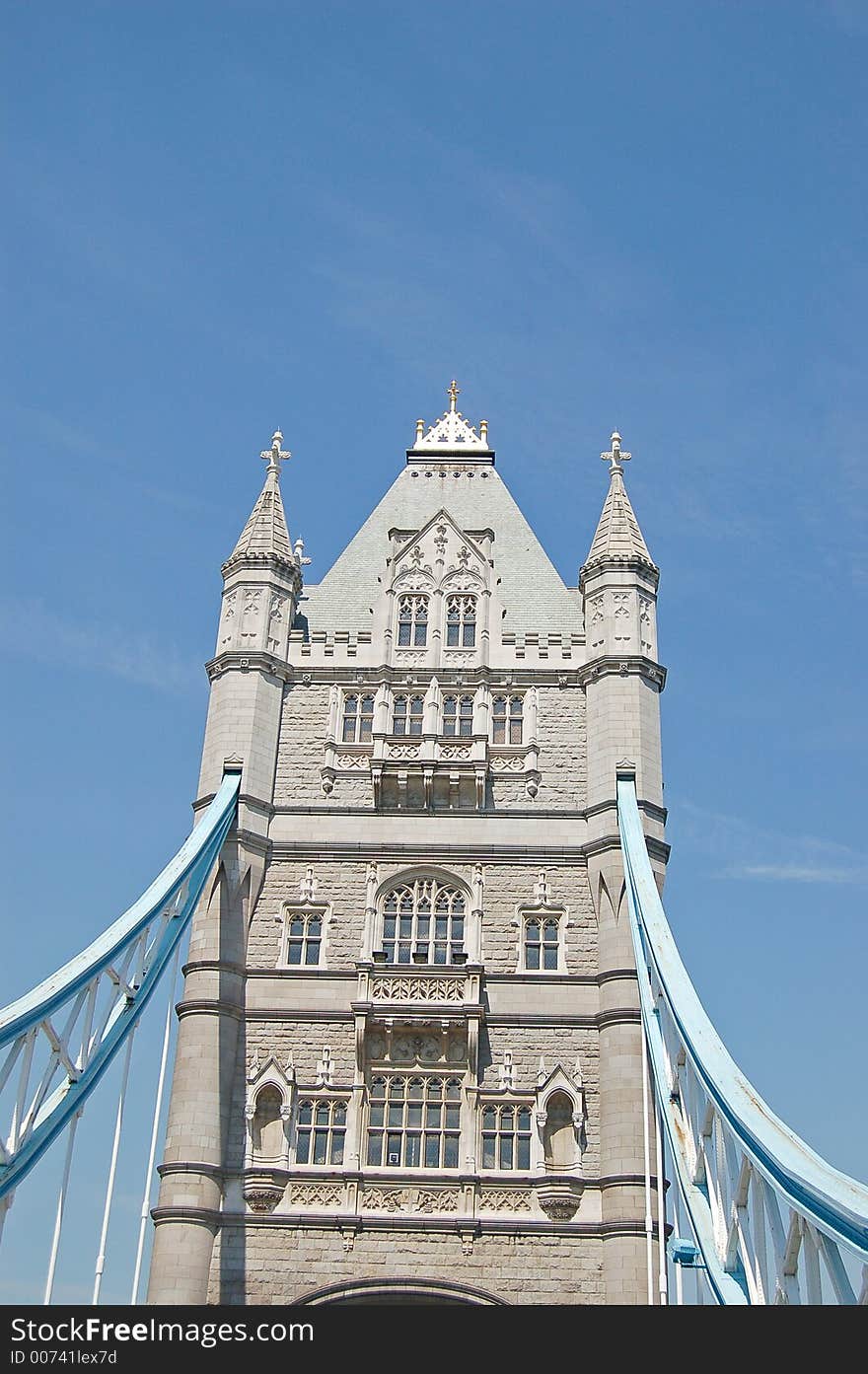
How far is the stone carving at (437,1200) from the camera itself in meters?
23.4

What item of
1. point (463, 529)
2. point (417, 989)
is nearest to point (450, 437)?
point (463, 529)

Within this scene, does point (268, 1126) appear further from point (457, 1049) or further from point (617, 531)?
point (617, 531)

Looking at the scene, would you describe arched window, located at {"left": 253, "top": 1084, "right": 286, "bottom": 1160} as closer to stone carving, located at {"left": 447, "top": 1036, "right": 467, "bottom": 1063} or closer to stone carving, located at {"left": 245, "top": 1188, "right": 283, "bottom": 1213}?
stone carving, located at {"left": 245, "top": 1188, "right": 283, "bottom": 1213}

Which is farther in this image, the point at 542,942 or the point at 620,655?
the point at 620,655

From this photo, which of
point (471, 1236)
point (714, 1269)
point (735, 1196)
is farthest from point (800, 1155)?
point (471, 1236)

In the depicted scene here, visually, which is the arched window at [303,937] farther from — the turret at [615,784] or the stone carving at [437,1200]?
the turret at [615,784]

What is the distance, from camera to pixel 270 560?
3031cm

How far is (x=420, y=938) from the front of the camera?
26234 mm

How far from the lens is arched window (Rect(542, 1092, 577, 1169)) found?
23.8m

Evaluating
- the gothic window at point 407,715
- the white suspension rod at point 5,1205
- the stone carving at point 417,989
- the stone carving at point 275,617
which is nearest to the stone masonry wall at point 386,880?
the stone carving at point 417,989

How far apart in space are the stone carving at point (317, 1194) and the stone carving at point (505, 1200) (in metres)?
2.32

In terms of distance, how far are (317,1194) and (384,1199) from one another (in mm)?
1088

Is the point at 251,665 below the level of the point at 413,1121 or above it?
above

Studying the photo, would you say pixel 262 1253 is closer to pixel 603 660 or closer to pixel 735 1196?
pixel 735 1196
